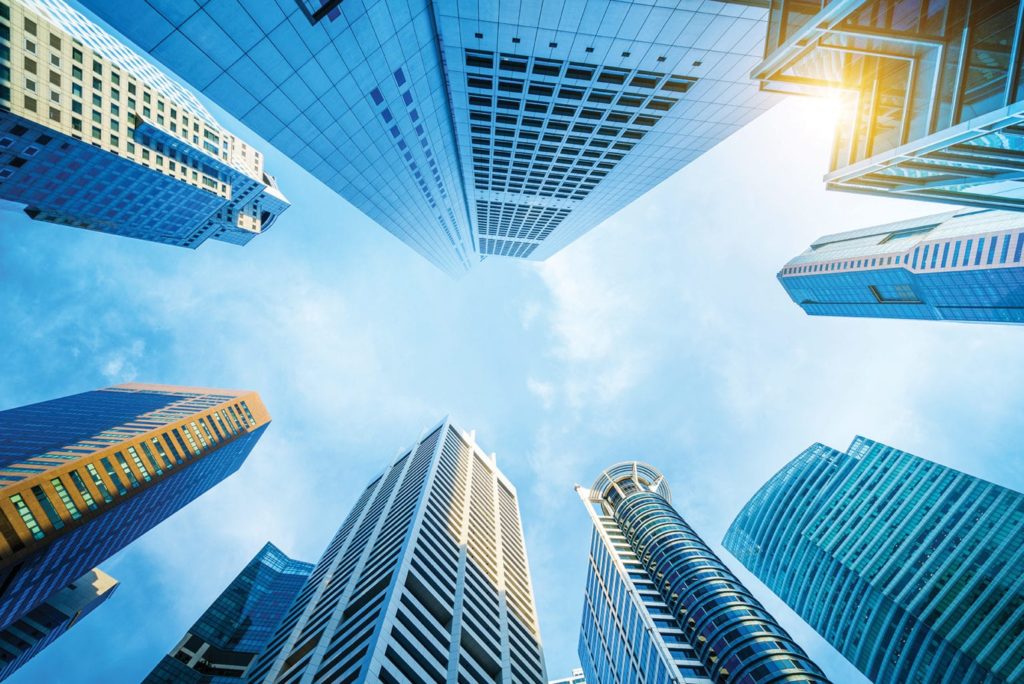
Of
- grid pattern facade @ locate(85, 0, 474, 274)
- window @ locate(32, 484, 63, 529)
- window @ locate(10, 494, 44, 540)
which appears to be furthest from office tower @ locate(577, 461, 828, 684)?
window @ locate(32, 484, 63, 529)

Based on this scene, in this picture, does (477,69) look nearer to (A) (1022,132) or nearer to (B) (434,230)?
(A) (1022,132)

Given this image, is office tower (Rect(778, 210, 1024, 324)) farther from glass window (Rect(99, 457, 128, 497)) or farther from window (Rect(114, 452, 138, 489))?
window (Rect(114, 452, 138, 489))

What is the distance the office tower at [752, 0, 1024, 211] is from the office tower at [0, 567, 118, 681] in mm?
136383

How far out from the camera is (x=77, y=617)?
10344 cm

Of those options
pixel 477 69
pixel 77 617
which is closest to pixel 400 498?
pixel 477 69

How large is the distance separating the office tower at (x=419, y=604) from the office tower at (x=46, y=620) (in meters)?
65.5

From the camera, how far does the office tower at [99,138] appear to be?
5026 cm

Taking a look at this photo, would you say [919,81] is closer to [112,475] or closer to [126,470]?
[112,475]

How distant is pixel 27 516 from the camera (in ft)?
213

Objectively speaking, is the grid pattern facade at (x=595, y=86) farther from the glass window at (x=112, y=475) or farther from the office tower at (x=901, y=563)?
the office tower at (x=901, y=563)

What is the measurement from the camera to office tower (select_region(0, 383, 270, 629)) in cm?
6656

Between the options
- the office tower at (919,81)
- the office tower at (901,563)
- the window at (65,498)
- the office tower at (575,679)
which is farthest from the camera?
the office tower at (575,679)

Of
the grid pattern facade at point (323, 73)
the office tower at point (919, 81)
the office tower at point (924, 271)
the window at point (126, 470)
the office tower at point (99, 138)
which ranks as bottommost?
the window at point (126, 470)

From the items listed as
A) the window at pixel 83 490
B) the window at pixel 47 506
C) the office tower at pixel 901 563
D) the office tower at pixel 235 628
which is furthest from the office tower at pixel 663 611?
the window at pixel 83 490
